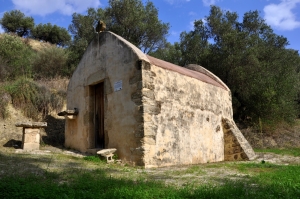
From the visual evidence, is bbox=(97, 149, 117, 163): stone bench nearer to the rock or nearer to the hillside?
the rock

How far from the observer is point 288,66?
1595 cm

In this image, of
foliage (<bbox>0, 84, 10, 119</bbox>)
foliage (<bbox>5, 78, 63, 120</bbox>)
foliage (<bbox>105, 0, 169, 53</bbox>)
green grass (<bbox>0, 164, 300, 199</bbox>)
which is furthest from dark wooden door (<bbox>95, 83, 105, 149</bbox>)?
foliage (<bbox>105, 0, 169, 53</bbox>)

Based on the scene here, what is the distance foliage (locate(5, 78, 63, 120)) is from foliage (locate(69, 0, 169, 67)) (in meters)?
6.60

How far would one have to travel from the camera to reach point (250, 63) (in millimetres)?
15172

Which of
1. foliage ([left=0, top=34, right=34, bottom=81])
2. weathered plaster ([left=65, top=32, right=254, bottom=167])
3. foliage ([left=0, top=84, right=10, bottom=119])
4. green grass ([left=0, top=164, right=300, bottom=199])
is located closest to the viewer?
green grass ([left=0, top=164, right=300, bottom=199])

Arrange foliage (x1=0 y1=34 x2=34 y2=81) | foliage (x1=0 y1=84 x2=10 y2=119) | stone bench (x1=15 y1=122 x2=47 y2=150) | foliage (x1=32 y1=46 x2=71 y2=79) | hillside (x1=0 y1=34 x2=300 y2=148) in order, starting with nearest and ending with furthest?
1. stone bench (x1=15 y1=122 x2=47 y2=150)
2. hillside (x1=0 y1=34 x2=300 y2=148)
3. foliage (x1=0 y1=84 x2=10 y2=119)
4. foliage (x1=0 y1=34 x2=34 y2=81)
5. foliage (x1=32 y1=46 x2=71 y2=79)

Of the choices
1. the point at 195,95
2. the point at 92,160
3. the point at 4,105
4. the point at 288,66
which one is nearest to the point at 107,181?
the point at 92,160

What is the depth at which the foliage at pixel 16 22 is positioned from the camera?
29.7m

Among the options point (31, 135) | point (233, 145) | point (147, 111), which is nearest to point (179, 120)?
point (147, 111)

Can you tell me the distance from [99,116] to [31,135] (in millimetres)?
2301

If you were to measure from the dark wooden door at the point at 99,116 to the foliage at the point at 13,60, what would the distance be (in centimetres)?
836

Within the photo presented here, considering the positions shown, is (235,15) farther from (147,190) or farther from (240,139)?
(147,190)

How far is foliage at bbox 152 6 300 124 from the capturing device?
14.9 metres

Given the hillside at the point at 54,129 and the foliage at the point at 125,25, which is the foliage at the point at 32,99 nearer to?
the hillside at the point at 54,129
